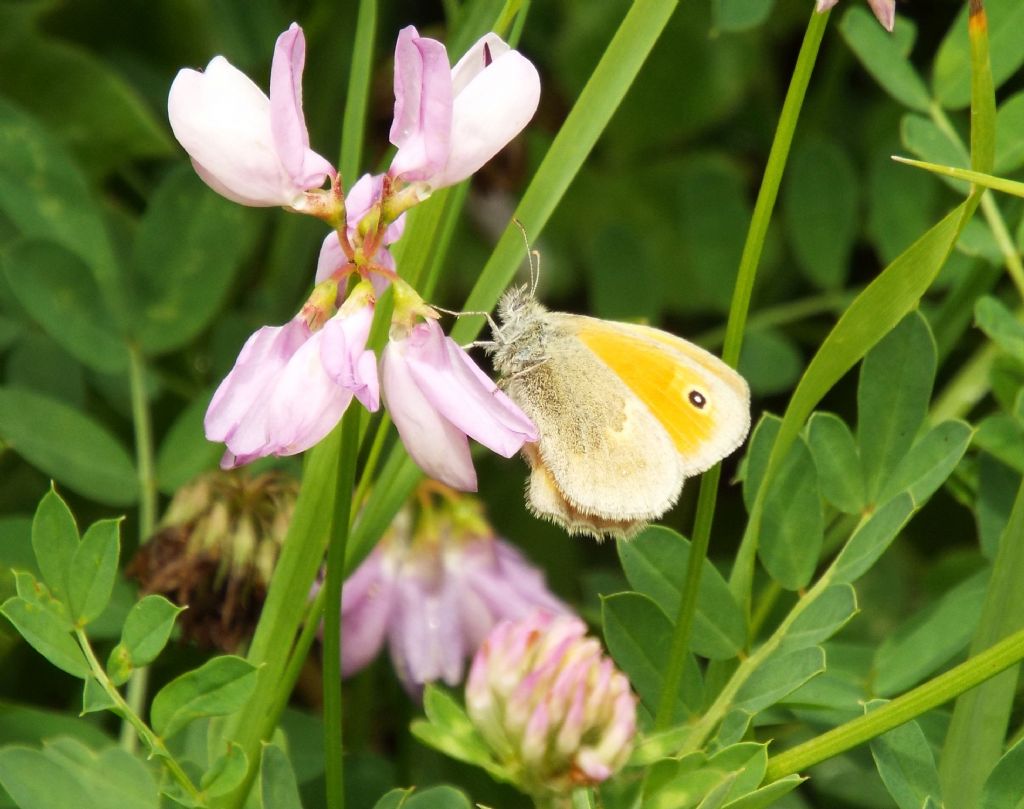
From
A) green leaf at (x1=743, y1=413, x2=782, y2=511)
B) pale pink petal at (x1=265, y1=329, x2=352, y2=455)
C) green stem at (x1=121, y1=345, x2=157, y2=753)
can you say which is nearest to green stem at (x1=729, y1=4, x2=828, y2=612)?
green leaf at (x1=743, y1=413, x2=782, y2=511)

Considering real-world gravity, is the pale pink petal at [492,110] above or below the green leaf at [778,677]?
above

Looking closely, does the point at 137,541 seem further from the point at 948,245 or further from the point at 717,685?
the point at 948,245

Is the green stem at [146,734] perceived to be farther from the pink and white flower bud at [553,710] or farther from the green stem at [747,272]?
the green stem at [747,272]

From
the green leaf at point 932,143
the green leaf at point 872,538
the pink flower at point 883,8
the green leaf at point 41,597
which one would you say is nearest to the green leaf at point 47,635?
the green leaf at point 41,597

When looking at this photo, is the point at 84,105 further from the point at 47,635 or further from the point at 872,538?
the point at 872,538

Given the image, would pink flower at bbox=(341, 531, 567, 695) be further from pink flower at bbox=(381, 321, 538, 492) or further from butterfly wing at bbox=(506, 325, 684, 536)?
pink flower at bbox=(381, 321, 538, 492)

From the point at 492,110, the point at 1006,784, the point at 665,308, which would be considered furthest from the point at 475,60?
the point at 665,308
